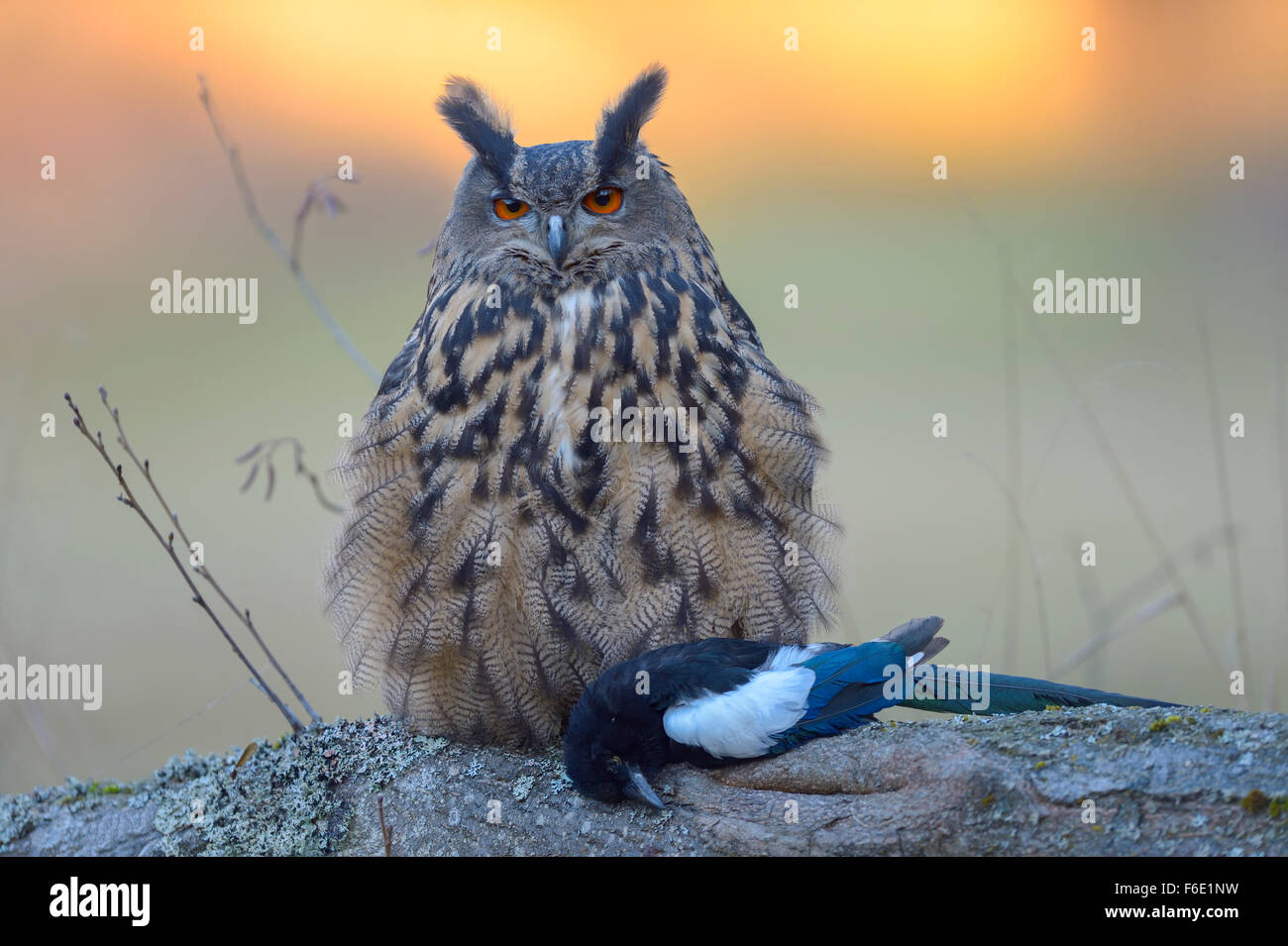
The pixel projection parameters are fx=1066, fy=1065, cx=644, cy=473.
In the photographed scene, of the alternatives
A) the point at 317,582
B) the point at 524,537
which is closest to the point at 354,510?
the point at 317,582

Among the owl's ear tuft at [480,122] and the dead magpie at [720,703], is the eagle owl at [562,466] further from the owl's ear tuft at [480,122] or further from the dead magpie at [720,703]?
the dead magpie at [720,703]

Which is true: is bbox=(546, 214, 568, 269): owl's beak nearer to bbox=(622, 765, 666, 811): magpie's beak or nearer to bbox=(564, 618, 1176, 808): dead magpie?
bbox=(564, 618, 1176, 808): dead magpie

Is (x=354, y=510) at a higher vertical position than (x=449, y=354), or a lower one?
lower

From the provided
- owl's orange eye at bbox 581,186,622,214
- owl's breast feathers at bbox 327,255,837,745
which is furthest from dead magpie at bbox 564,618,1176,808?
owl's orange eye at bbox 581,186,622,214

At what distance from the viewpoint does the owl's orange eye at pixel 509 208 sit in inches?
96.1

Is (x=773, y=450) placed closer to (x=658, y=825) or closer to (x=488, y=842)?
(x=658, y=825)

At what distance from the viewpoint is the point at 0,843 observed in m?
2.18

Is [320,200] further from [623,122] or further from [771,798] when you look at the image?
[771,798]

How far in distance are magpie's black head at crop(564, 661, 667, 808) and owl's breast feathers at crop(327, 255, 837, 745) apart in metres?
0.35

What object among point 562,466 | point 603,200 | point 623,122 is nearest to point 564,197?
point 603,200

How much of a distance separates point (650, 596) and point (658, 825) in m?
0.51

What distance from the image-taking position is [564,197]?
7.82 feet

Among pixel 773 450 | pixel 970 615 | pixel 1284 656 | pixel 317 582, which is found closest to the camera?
pixel 773 450

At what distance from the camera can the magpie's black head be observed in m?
1.96
